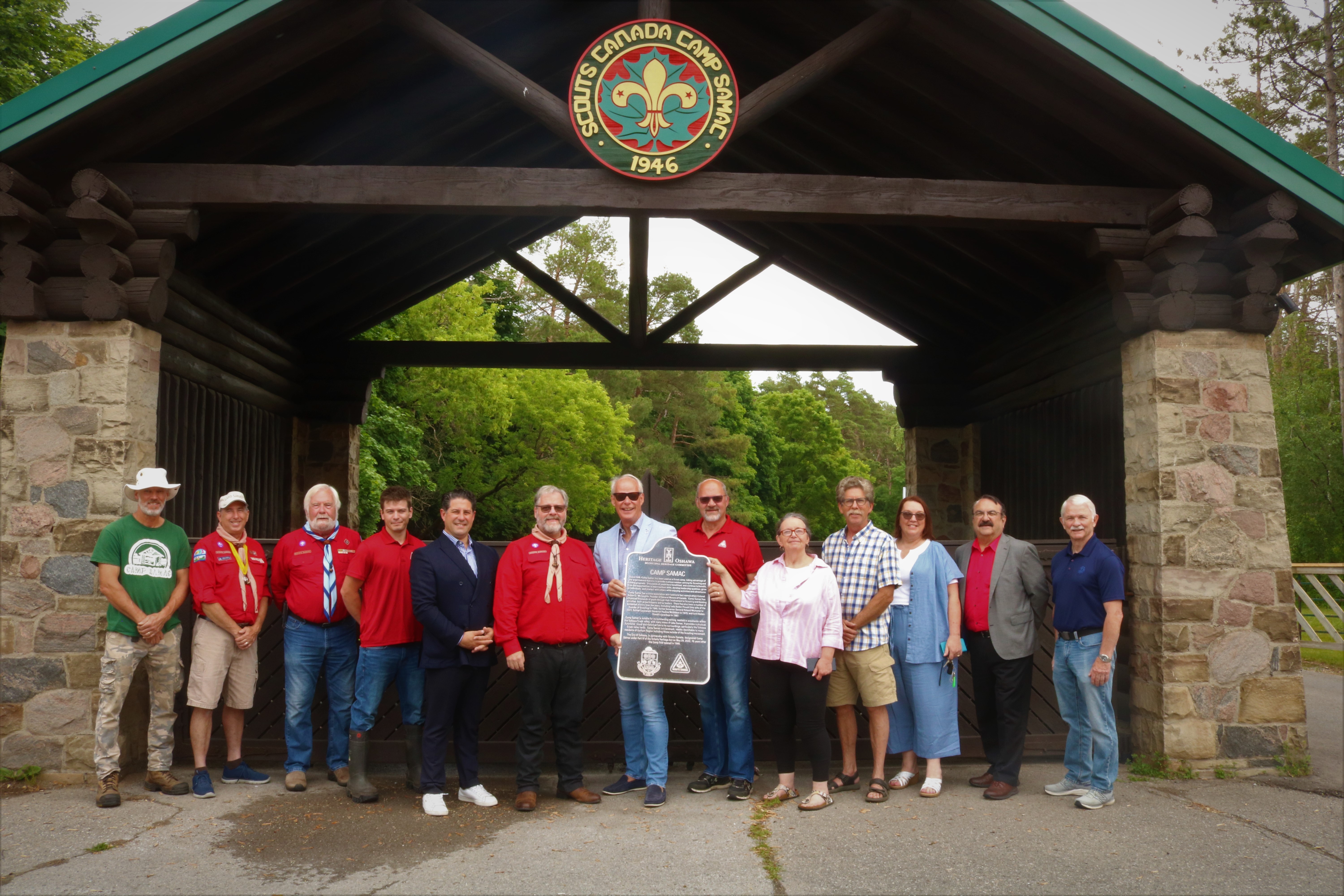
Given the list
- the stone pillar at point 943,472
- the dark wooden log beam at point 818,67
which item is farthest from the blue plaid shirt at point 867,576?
the stone pillar at point 943,472

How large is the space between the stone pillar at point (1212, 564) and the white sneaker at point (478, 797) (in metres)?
4.25

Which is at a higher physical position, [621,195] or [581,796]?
[621,195]

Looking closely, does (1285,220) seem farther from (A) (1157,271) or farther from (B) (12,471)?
(B) (12,471)

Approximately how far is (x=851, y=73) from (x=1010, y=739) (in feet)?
16.4

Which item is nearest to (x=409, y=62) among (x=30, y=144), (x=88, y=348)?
(x=30, y=144)

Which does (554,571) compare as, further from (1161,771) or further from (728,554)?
(1161,771)

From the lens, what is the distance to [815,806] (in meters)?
5.40

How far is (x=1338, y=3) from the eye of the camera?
20.4 metres

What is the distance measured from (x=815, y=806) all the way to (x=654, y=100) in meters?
4.47

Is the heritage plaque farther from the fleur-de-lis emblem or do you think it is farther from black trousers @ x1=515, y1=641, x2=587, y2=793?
the fleur-de-lis emblem

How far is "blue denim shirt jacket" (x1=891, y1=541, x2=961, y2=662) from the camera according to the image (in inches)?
225

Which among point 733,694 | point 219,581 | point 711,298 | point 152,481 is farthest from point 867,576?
→ point 711,298

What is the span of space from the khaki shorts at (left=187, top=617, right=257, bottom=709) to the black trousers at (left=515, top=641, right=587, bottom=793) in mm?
1768

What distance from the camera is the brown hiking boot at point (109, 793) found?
17.7 ft
